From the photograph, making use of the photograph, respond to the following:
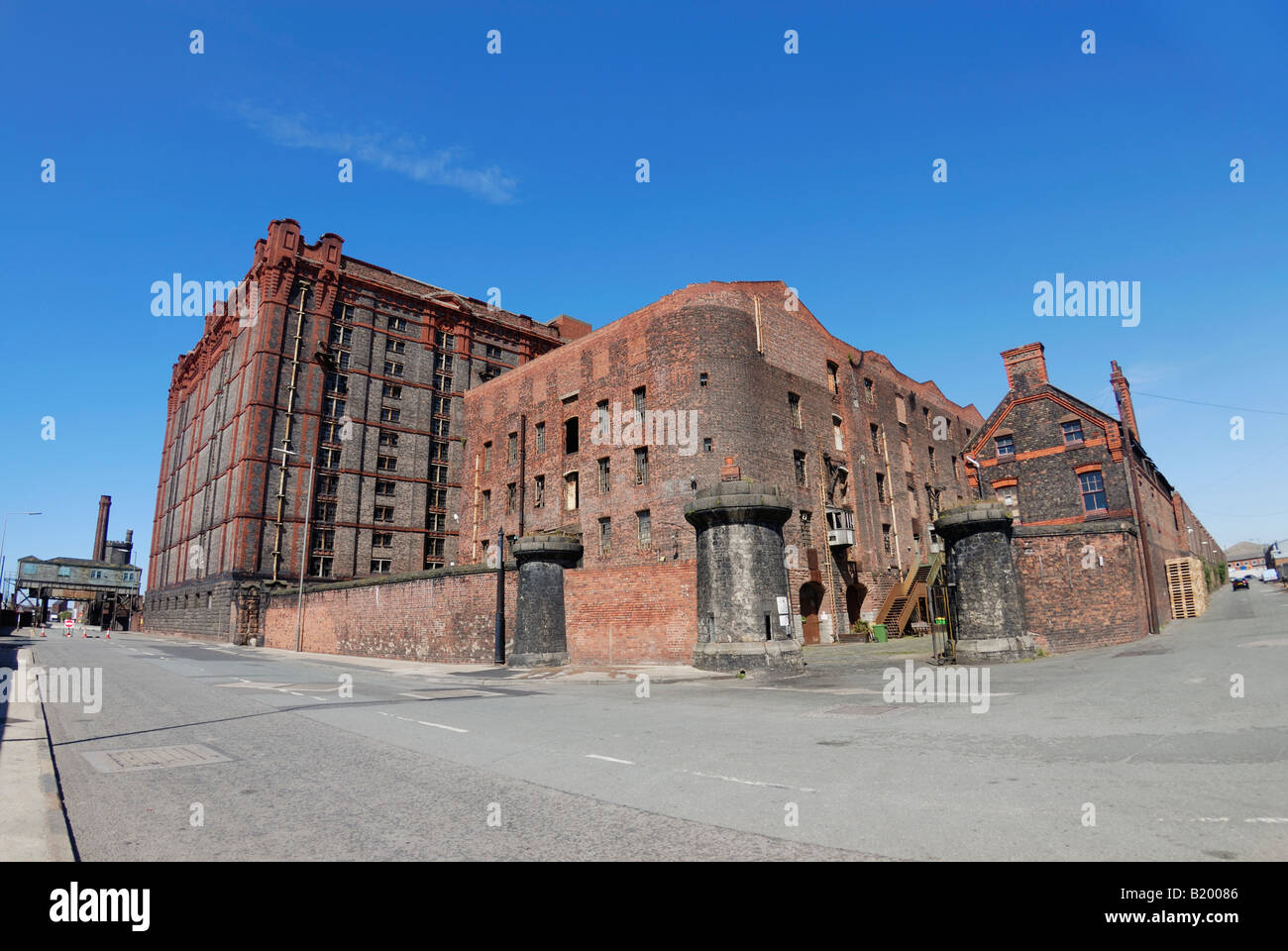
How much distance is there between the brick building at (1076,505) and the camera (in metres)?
20.4

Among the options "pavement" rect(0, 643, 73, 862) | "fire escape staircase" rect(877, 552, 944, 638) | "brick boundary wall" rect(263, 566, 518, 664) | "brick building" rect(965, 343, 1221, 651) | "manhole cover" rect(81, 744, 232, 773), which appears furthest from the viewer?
"fire escape staircase" rect(877, 552, 944, 638)

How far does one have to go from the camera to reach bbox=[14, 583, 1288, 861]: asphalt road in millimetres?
4820

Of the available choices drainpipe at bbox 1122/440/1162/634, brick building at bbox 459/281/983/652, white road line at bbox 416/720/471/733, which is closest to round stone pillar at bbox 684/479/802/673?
brick building at bbox 459/281/983/652

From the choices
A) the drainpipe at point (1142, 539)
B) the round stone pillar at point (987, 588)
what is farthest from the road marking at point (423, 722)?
the drainpipe at point (1142, 539)

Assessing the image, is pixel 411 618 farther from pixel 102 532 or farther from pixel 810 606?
pixel 102 532

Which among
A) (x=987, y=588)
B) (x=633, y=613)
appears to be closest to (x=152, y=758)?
(x=633, y=613)

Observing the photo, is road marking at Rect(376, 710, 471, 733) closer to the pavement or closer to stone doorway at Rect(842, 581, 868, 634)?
the pavement

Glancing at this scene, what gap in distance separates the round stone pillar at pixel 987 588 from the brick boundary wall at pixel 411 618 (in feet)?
53.9

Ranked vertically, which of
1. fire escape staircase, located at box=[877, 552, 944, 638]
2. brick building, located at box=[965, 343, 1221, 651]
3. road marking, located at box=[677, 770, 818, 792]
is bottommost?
road marking, located at box=[677, 770, 818, 792]

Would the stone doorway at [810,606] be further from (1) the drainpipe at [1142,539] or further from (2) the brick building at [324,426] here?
(2) the brick building at [324,426]

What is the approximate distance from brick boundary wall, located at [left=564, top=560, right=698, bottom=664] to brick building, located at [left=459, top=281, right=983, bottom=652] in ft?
0.23
